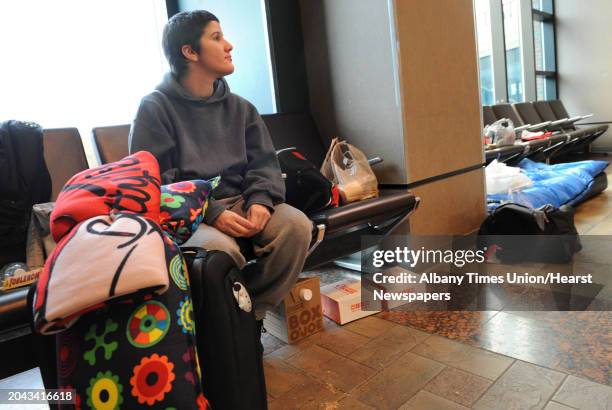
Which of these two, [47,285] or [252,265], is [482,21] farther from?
[47,285]

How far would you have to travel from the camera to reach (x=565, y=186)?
9.45 feet

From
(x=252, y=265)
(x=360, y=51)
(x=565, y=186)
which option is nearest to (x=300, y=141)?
(x=360, y=51)

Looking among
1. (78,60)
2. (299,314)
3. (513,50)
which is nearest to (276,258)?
(299,314)

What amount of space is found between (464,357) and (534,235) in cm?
99

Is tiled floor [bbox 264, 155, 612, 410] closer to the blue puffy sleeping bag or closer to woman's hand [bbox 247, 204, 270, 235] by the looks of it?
woman's hand [bbox 247, 204, 270, 235]

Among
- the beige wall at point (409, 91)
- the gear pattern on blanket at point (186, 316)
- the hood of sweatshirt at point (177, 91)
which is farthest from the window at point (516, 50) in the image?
the gear pattern on blanket at point (186, 316)

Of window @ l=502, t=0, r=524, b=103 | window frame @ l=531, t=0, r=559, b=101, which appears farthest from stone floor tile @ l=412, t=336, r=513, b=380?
window frame @ l=531, t=0, r=559, b=101

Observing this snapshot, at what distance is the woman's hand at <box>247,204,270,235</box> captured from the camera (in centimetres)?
126

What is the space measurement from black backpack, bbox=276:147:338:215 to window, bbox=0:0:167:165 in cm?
75

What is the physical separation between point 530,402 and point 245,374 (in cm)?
73

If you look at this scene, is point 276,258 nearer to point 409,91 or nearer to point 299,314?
point 299,314

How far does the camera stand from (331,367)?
129cm

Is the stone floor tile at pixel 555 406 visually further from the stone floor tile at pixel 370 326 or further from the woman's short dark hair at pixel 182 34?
the woman's short dark hair at pixel 182 34

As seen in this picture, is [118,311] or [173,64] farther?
[173,64]
